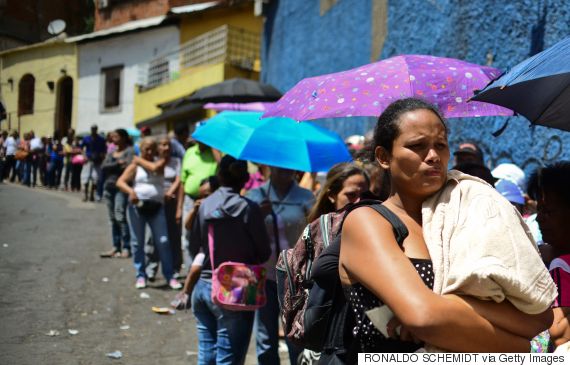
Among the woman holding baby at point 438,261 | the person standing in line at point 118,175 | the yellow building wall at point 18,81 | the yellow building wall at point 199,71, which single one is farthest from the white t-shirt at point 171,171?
the yellow building wall at point 199,71

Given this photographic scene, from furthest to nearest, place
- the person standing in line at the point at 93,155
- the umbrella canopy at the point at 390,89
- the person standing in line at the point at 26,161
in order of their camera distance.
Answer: the person standing in line at the point at 93,155, the person standing in line at the point at 26,161, the umbrella canopy at the point at 390,89

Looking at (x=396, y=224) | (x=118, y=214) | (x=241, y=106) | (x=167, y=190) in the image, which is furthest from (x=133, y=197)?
(x=396, y=224)

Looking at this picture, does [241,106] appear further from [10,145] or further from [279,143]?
[279,143]

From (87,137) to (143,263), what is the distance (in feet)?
16.9

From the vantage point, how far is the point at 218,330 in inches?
175

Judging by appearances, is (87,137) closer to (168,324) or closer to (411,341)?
(168,324)

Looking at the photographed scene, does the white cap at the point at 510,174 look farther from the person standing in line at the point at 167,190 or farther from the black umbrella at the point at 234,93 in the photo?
the black umbrella at the point at 234,93

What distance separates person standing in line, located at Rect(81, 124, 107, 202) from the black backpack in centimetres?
998

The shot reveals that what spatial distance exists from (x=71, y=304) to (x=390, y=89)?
4791 millimetres

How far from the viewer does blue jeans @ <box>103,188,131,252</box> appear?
9.17 metres

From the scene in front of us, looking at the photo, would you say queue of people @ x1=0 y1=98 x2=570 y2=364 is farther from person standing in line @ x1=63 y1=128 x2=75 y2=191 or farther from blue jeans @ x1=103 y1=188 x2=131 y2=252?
person standing in line @ x1=63 y1=128 x2=75 y2=191

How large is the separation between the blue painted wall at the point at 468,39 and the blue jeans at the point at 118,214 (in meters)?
3.71

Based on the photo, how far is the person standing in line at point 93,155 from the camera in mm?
12195

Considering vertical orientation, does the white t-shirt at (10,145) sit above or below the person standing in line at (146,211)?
above
